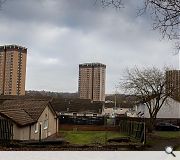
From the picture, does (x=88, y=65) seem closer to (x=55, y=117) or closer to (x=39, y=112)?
(x=39, y=112)

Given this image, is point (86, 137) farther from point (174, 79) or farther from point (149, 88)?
point (149, 88)

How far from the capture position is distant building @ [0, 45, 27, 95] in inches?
196

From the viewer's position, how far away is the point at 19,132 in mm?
7871

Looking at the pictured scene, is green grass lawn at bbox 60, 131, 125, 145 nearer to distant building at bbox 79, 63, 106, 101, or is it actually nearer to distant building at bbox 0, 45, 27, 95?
distant building at bbox 79, 63, 106, 101

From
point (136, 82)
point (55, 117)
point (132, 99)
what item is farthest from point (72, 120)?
point (136, 82)

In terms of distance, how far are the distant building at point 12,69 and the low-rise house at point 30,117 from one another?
4.71ft

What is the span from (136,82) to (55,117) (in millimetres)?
13109

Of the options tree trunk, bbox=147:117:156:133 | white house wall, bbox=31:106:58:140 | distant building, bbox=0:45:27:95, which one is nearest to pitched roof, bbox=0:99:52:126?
white house wall, bbox=31:106:58:140

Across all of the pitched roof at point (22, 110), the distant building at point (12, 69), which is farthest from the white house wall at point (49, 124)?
the distant building at point (12, 69)

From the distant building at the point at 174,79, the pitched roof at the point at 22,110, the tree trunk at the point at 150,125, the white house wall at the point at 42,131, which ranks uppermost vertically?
the distant building at the point at 174,79

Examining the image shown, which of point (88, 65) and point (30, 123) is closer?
point (88, 65)

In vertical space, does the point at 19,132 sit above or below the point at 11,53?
below

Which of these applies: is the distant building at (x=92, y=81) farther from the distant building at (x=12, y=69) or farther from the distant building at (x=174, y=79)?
the distant building at (x=174, y=79)

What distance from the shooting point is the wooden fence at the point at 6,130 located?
7.44 meters
